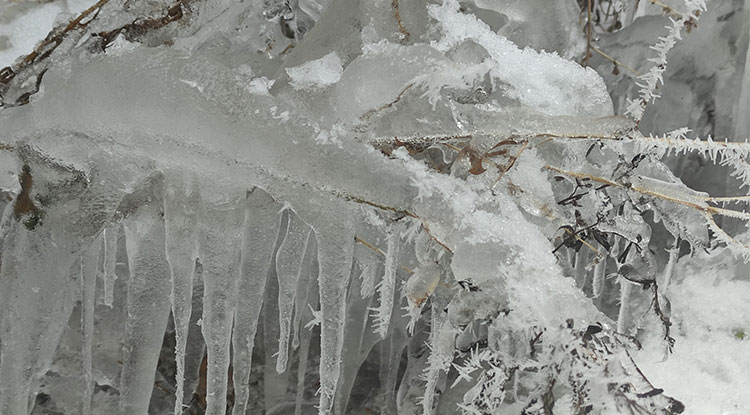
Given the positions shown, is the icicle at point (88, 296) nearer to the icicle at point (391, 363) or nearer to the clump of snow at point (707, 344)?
the icicle at point (391, 363)

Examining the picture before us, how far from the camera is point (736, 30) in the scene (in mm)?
2176

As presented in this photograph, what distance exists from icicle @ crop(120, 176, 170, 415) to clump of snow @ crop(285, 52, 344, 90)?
1.30 ft

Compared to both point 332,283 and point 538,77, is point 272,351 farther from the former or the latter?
point 538,77

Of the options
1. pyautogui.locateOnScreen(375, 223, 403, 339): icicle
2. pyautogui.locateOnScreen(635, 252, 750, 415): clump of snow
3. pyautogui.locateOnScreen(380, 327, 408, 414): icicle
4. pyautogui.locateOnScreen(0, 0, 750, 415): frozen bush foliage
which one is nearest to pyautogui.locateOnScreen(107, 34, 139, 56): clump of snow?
pyautogui.locateOnScreen(0, 0, 750, 415): frozen bush foliage

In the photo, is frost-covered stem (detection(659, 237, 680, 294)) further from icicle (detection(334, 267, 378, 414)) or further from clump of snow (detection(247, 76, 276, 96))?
clump of snow (detection(247, 76, 276, 96))

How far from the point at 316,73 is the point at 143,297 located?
649mm

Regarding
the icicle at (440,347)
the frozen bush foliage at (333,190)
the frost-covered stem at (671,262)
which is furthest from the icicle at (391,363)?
the frost-covered stem at (671,262)

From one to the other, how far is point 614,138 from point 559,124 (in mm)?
105

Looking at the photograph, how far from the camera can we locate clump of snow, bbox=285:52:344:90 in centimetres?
138

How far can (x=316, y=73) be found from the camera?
141 cm

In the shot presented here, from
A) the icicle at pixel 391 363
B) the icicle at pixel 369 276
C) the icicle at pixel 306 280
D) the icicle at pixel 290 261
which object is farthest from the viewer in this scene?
the icicle at pixel 391 363

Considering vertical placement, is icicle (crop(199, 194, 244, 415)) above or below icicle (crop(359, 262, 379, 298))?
above

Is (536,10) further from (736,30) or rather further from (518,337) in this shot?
(518,337)

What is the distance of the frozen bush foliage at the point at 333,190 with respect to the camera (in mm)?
1163
